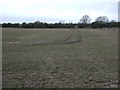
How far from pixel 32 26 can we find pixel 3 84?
137m

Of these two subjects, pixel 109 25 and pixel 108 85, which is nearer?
pixel 108 85

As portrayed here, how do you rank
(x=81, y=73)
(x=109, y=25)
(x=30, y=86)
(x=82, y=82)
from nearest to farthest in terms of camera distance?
(x=30, y=86)
(x=82, y=82)
(x=81, y=73)
(x=109, y=25)

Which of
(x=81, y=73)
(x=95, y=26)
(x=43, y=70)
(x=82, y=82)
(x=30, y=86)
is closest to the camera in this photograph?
(x=30, y=86)

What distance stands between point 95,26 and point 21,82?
452ft

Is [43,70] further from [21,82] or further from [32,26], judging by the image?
[32,26]

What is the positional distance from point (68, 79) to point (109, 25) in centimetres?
12952

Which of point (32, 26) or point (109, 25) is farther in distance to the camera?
point (32, 26)

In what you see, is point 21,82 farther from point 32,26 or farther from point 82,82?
point 32,26

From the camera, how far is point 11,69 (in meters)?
8.88

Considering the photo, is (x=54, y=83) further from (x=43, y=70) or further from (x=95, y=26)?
(x=95, y=26)

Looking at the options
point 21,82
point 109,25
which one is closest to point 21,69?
point 21,82

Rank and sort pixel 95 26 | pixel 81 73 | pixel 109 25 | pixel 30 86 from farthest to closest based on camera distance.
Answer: pixel 95 26 < pixel 109 25 < pixel 81 73 < pixel 30 86

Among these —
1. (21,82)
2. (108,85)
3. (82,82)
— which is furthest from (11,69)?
(108,85)

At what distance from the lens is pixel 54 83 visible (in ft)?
21.9
